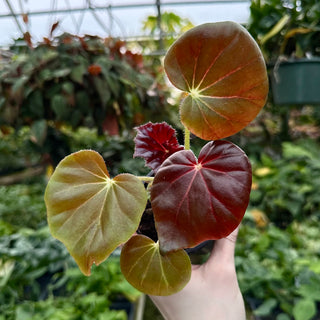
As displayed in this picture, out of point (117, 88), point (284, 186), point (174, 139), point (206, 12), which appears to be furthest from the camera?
point (206, 12)

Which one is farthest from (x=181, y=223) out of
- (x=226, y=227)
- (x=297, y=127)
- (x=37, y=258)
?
(x=297, y=127)

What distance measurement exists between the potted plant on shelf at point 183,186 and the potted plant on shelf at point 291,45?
1334mm

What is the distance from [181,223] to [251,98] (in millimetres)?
154

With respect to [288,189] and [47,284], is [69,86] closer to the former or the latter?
[47,284]

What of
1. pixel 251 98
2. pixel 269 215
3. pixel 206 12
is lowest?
pixel 269 215

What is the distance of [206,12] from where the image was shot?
423 cm

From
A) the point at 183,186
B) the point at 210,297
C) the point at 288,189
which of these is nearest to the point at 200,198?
the point at 183,186

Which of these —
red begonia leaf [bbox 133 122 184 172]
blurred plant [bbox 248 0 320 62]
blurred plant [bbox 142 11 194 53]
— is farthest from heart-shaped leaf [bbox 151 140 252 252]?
blurred plant [bbox 142 11 194 53]

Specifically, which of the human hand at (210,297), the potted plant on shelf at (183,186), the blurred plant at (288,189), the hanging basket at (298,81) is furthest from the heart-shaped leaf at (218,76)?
the blurred plant at (288,189)

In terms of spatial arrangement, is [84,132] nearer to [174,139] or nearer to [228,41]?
[174,139]

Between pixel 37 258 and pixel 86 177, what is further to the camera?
pixel 37 258

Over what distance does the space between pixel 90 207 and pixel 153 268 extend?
11 centimetres

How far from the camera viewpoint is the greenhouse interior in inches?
13.6

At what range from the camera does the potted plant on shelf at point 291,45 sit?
1.52 m
